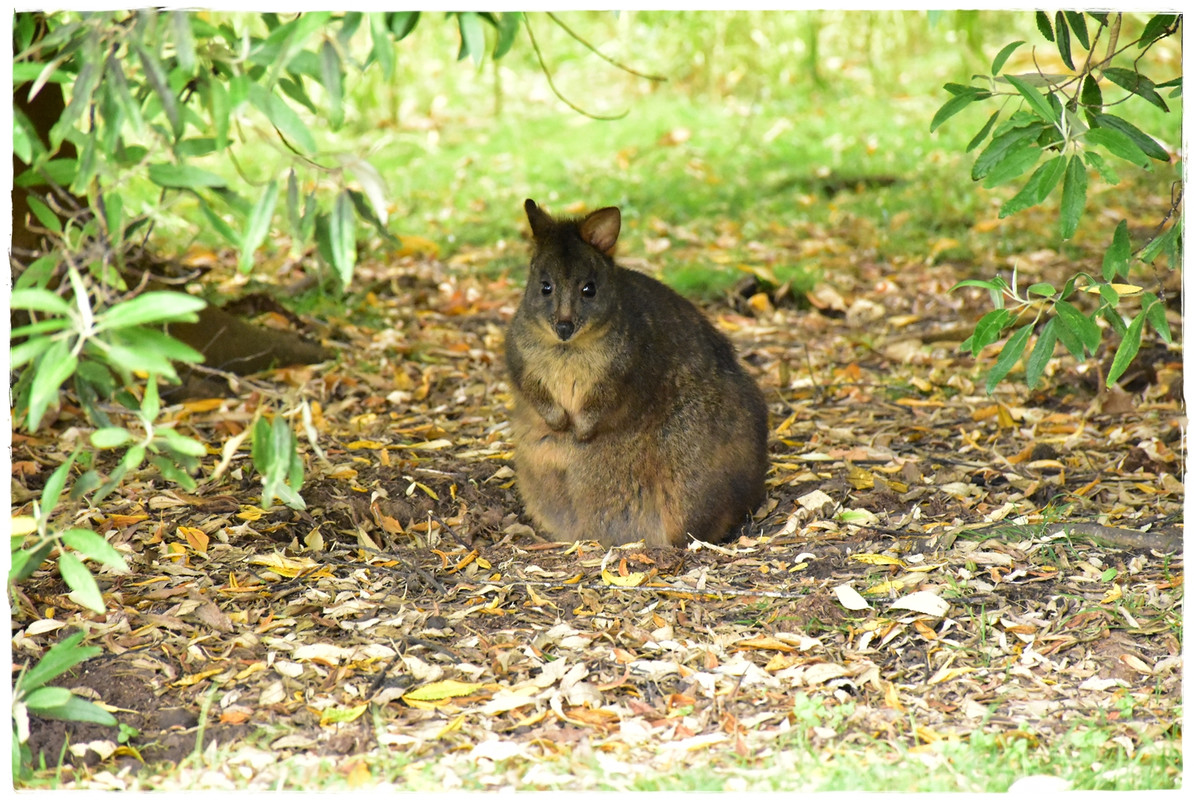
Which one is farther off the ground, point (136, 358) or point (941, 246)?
point (136, 358)

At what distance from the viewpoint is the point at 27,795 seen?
303cm

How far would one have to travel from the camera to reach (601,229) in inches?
199

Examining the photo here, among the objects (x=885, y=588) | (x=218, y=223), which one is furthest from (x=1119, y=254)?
(x=218, y=223)

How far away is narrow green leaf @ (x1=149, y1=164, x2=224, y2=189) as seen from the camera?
2848mm

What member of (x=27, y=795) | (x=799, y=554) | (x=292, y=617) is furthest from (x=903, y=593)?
(x=27, y=795)

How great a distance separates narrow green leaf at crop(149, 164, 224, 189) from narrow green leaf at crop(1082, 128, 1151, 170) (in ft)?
7.87

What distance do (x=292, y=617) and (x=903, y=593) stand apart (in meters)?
2.19

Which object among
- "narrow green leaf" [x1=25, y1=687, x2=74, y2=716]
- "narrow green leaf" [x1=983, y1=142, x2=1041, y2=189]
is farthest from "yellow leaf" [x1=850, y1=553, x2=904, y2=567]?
"narrow green leaf" [x1=25, y1=687, x2=74, y2=716]

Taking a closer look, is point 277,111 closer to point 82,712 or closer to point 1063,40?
point 82,712

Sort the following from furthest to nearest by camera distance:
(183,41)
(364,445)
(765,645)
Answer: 1. (364,445)
2. (765,645)
3. (183,41)

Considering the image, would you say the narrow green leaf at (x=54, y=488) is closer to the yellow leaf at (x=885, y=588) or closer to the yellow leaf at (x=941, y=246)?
the yellow leaf at (x=885, y=588)

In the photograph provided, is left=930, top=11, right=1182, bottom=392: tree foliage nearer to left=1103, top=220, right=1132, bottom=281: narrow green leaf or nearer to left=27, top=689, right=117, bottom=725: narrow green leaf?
left=1103, top=220, right=1132, bottom=281: narrow green leaf

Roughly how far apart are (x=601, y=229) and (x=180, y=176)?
94.6 inches

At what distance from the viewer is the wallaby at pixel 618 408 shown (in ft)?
16.5
